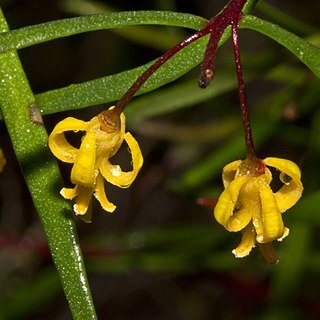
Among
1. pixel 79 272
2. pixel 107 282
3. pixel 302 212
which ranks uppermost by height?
pixel 107 282

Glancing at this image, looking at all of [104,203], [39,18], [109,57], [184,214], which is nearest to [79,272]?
[104,203]

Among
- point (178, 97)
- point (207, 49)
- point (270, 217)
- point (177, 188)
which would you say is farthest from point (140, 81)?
point (177, 188)

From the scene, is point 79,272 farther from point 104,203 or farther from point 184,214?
point 184,214

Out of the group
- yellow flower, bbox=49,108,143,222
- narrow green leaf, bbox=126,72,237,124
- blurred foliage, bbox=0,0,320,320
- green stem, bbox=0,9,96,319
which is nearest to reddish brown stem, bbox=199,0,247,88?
yellow flower, bbox=49,108,143,222

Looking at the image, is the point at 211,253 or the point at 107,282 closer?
the point at 211,253

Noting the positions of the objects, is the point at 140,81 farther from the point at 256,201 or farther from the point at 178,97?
the point at 178,97

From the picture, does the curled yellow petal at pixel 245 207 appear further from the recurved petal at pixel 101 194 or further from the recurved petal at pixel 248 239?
the recurved petal at pixel 101 194

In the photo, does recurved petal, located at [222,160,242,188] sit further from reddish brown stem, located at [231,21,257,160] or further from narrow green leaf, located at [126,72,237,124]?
narrow green leaf, located at [126,72,237,124]
